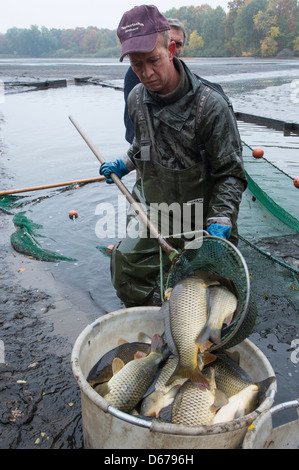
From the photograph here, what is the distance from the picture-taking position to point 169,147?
3.37 meters

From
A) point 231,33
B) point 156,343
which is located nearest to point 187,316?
point 156,343

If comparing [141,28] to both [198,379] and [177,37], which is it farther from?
[198,379]

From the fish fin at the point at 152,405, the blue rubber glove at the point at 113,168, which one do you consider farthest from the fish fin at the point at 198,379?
the blue rubber glove at the point at 113,168

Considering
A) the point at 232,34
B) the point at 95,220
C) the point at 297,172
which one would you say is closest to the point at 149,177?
the point at 95,220

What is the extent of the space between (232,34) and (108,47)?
53.0m

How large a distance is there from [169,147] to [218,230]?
2.86 feet

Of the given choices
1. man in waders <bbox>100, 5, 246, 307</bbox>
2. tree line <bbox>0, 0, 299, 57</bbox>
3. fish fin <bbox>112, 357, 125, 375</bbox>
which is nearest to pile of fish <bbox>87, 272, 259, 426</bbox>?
fish fin <bbox>112, 357, 125, 375</bbox>

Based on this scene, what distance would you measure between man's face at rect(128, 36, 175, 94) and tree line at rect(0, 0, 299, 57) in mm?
103941

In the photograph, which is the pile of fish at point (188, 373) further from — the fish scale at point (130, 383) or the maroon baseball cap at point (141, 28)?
the maroon baseball cap at point (141, 28)

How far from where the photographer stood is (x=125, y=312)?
2988 millimetres

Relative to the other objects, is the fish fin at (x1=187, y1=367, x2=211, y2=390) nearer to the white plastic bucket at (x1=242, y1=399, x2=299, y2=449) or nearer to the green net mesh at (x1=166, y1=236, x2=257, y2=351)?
the green net mesh at (x1=166, y1=236, x2=257, y2=351)

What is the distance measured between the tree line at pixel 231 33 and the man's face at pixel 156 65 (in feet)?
341

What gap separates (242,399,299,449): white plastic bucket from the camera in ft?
6.61
